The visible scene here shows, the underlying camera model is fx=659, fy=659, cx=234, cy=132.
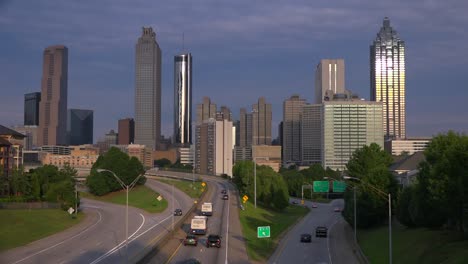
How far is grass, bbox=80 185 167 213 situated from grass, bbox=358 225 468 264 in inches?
1987

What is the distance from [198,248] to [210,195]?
3063 inches

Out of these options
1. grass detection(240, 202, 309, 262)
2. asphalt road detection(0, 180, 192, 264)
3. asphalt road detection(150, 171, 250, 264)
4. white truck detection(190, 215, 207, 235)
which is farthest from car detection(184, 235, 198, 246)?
white truck detection(190, 215, 207, 235)

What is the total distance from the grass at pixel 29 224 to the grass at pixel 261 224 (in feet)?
75.4

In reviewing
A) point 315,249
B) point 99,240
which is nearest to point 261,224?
point 315,249

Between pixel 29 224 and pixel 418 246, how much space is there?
46193 millimetres

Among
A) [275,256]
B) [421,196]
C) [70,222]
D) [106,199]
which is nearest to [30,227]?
[70,222]

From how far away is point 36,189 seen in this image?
106188 millimetres

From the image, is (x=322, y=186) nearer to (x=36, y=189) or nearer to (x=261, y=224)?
(x=261, y=224)

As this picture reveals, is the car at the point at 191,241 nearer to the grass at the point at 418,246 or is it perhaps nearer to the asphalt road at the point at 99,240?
the asphalt road at the point at 99,240

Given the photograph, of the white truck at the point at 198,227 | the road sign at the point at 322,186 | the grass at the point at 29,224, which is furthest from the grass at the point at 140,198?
the white truck at the point at 198,227

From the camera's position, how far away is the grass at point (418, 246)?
45.5m

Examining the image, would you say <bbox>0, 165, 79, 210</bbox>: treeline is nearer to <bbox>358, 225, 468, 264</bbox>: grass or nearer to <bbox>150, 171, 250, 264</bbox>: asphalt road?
<bbox>150, 171, 250, 264</bbox>: asphalt road

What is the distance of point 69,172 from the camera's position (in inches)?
4815

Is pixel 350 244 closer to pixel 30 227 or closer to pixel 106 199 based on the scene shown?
pixel 30 227
